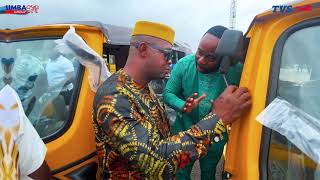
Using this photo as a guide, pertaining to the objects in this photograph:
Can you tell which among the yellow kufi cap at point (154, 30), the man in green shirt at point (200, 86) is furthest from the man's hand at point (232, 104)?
the man in green shirt at point (200, 86)

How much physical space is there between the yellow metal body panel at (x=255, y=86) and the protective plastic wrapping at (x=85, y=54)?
0.90 metres

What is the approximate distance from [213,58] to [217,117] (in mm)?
791

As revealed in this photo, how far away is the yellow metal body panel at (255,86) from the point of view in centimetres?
153

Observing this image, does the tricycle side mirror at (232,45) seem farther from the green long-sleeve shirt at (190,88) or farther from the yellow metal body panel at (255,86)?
the green long-sleeve shirt at (190,88)

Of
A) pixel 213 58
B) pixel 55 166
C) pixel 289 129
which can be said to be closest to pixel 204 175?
pixel 213 58

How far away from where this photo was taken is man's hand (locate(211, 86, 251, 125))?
1642 mm

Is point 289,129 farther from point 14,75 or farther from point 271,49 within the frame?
point 14,75

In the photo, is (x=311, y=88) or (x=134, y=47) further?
(x=134, y=47)

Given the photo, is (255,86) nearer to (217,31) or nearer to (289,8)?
(289,8)

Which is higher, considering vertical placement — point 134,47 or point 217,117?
point 134,47

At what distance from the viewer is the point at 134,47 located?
1.99m

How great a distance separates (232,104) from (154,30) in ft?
1.84

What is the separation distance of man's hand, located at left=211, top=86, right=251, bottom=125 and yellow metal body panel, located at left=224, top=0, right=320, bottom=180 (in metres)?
0.03
